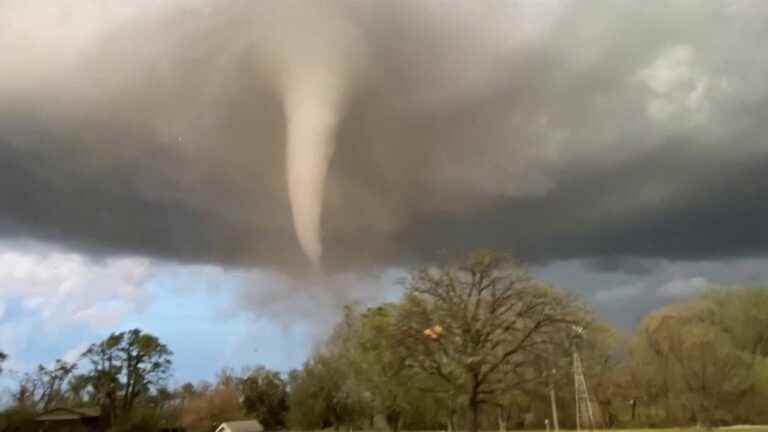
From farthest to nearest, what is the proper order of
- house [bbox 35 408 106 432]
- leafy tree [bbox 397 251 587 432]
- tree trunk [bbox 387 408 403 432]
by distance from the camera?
house [bbox 35 408 106 432] < tree trunk [bbox 387 408 403 432] < leafy tree [bbox 397 251 587 432]

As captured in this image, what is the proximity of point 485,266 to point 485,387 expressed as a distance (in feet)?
30.6

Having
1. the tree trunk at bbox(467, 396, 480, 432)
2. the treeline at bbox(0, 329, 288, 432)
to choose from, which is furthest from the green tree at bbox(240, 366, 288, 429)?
the tree trunk at bbox(467, 396, 480, 432)

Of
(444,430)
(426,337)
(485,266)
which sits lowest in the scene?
(444,430)

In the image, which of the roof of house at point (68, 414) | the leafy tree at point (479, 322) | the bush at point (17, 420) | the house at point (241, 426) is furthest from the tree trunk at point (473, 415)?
the roof of house at point (68, 414)

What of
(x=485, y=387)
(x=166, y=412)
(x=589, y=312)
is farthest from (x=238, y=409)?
(x=589, y=312)

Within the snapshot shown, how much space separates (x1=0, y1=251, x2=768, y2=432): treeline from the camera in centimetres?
5369

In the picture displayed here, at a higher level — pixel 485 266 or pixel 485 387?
pixel 485 266

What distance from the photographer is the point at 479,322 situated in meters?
53.5

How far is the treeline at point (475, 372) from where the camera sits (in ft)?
176

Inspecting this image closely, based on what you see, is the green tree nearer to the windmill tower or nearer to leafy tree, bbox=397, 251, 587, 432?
the windmill tower

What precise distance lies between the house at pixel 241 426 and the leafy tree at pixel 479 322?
139ft

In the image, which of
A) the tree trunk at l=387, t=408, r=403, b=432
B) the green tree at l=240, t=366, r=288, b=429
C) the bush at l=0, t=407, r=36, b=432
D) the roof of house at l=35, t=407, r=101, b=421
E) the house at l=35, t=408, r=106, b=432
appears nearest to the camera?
the bush at l=0, t=407, r=36, b=432

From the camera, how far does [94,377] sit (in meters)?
99.9

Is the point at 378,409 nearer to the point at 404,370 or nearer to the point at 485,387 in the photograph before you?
the point at 404,370
